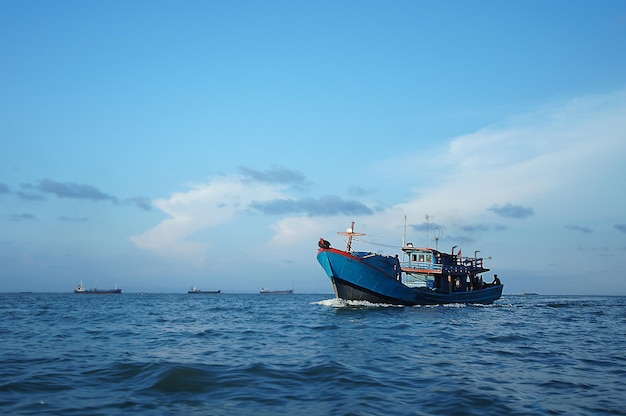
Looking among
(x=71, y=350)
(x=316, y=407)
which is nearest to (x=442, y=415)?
(x=316, y=407)

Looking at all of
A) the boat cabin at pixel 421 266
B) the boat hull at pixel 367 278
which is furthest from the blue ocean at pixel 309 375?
the boat cabin at pixel 421 266

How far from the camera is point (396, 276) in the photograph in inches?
1652

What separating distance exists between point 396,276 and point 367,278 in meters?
3.52

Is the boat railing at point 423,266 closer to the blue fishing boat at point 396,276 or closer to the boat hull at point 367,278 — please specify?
the blue fishing boat at point 396,276

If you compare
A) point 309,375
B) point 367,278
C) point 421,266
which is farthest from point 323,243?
point 309,375

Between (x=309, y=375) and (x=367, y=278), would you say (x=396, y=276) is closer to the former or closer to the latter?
(x=367, y=278)

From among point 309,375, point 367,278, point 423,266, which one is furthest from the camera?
point 423,266

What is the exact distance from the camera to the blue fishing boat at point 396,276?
39.7 m

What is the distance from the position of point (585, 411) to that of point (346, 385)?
489 cm

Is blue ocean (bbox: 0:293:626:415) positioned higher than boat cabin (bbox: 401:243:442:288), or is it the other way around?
boat cabin (bbox: 401:243:442:288)

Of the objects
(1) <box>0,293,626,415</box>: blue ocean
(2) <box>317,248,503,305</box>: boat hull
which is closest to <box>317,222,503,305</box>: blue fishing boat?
(2) <box>317,248,503,305</box>: boat hull

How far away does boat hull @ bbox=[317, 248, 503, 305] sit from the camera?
3950cm

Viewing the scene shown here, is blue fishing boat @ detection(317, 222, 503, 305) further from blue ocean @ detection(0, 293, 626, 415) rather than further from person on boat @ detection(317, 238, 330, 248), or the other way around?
blue ocean @ detection(0, 293, 626, 415)

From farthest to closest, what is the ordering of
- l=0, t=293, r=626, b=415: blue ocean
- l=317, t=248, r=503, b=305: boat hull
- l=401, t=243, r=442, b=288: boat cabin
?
l=401, t=243, r=442, b=288: boat cabin, l=317, t=248, r=503, b=305: boat hull, l=0, t=293, r=626, b=415: blue ocean
